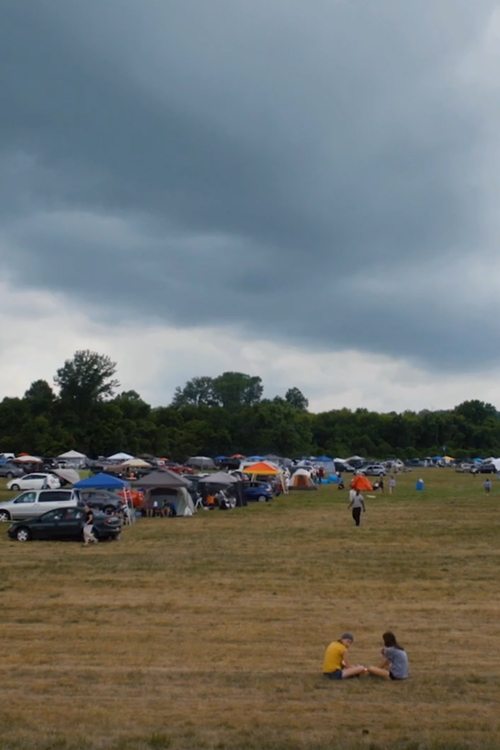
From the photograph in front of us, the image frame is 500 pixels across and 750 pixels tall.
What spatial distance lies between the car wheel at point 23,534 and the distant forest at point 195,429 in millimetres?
78703

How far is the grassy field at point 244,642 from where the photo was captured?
9.82 metres

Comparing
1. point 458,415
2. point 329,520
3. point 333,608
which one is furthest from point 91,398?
point 333,608

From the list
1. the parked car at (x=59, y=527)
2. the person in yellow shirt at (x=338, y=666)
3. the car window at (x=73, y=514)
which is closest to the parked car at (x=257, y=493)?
the parked car at (x=59, y=527)

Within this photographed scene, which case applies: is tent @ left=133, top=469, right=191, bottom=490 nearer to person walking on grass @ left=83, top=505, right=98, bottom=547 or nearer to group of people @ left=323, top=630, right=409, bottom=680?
person walking on grass @ left=83, top=505, right=98, bottom=547

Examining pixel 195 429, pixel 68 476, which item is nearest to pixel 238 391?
pixel 195 429

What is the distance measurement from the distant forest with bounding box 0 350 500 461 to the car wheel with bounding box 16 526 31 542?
258ft

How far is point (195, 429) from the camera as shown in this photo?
125 meters

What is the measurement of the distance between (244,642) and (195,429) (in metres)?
111

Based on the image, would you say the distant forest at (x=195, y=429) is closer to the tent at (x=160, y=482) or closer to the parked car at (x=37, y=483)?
the parked car at (x=37, y=483)

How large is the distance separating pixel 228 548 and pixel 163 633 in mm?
11904

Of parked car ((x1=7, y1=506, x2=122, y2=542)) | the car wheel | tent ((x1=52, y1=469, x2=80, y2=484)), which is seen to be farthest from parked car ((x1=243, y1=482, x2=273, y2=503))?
the car wheel

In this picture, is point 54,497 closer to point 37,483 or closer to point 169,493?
point 169,493

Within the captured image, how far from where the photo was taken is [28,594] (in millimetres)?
19031

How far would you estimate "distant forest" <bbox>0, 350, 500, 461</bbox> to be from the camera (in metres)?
113
